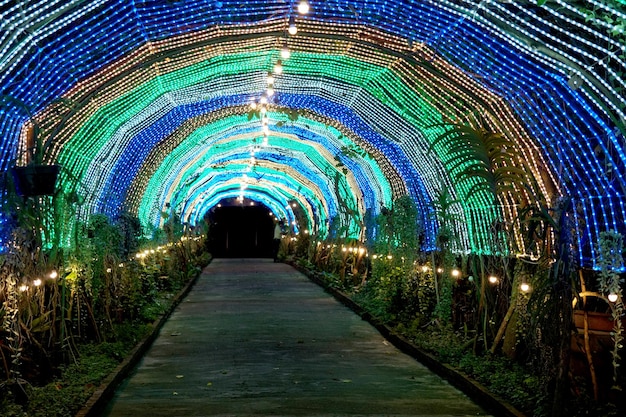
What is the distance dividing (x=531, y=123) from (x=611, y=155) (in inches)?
60.5

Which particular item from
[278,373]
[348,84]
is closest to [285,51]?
[348,84]

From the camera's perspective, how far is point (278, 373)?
1072 cm

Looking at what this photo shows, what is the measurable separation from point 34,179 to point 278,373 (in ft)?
12.2

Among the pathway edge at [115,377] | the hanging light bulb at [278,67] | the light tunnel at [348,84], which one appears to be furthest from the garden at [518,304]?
the pathway edge at [115,377]

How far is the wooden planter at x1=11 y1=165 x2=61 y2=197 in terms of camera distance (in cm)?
841

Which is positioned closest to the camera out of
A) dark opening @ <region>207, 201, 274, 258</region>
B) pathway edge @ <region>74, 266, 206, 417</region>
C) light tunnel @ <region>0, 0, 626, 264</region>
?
pathway edge @ <region>74, 266, 206, 417</region>

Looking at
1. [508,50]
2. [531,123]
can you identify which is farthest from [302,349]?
[508,50]

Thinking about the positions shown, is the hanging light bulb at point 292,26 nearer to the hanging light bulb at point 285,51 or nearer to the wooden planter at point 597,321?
the hanging light bulb at point 285,51

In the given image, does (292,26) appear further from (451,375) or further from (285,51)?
(451,375)

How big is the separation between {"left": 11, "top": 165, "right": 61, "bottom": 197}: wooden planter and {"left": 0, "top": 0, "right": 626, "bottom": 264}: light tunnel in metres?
0.32

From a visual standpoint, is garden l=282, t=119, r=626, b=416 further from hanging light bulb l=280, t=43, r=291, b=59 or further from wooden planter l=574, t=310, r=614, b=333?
hanging light bulb l=280, t=43, r=291, b=59

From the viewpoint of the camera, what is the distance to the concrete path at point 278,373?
8.78 metres

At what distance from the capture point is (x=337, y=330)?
15.5 meters

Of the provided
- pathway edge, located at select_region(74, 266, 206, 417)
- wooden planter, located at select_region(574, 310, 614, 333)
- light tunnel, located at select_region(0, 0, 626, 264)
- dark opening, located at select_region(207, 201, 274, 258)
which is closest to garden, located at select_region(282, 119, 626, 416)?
wooden planter, located at select_region(574, 310, 614, 333)
